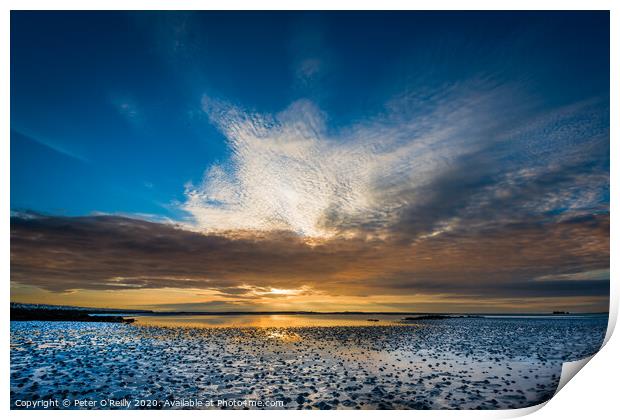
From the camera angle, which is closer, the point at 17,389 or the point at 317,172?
the point at 17,389

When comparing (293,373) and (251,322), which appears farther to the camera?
(251,322)

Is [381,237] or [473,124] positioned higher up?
[473,124]

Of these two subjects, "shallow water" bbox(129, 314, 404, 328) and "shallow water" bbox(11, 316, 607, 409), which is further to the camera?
"shallow water" bbox(129, 314, 404, 328)

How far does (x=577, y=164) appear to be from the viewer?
556 inches

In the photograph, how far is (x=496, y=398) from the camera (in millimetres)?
10219

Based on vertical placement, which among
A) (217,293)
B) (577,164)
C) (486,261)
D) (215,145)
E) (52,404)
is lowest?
(52,404)

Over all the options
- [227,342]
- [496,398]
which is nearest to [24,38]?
[227,342]

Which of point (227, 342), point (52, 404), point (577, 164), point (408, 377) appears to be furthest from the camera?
point (227, 342)

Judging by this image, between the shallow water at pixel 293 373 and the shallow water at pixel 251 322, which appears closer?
the shallow water at pixel 293 373

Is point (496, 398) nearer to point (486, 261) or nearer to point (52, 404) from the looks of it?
point (486, 261)

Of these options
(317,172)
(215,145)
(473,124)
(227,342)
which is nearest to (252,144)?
(215,145)

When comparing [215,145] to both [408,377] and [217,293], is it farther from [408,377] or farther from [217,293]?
[408,377]

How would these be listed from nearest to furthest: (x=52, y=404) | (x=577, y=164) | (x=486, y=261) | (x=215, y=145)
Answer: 1. (x=52, y=404)
2. (x=577, y=164)
3. (x=215, y=145)
4. (x=486, y=261)

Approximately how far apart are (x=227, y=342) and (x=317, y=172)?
1061 cm
